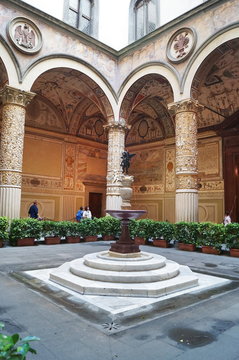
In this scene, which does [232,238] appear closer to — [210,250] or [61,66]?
[210,250]

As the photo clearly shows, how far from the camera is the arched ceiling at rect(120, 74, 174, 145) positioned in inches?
520

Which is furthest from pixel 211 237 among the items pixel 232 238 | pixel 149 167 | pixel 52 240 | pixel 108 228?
pixel 149 167

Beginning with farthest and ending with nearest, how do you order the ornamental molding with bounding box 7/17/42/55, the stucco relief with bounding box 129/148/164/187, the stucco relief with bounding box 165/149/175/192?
1. the stucco relief with bounding box 129/148/164/187
2. the stucco relief with bounding box 165/149/175/192
3. the ornamental molding with bounding box 7/17/42/55

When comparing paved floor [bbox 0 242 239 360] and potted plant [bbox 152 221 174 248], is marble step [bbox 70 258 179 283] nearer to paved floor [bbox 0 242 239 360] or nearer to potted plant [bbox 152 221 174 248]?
paved floor [bbox 0 242 239 360]

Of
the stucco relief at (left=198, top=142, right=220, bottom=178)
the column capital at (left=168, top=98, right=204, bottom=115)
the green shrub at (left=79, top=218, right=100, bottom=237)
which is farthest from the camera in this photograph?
the stucco relief at (left=198, top=142, right=220, bottom=178)

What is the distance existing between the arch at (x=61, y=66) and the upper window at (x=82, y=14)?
335cm

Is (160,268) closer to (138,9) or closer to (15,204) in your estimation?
(15,204)

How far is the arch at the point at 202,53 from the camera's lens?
9.43m

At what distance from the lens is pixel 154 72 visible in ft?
39.0

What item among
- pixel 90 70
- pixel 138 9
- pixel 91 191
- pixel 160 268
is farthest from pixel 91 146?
pixel 160 268

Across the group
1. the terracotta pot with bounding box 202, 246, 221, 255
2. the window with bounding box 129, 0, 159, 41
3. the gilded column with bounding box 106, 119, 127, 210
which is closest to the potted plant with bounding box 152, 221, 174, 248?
the terracotta pot with bounding box 202, 246, 221, 255

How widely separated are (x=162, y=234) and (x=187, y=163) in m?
2.75

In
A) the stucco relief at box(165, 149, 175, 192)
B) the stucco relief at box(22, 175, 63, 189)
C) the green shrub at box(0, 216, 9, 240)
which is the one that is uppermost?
the stucco relief at box(165, 149, 175, 192)

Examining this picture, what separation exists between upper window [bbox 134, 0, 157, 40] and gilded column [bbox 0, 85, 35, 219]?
8.03m
